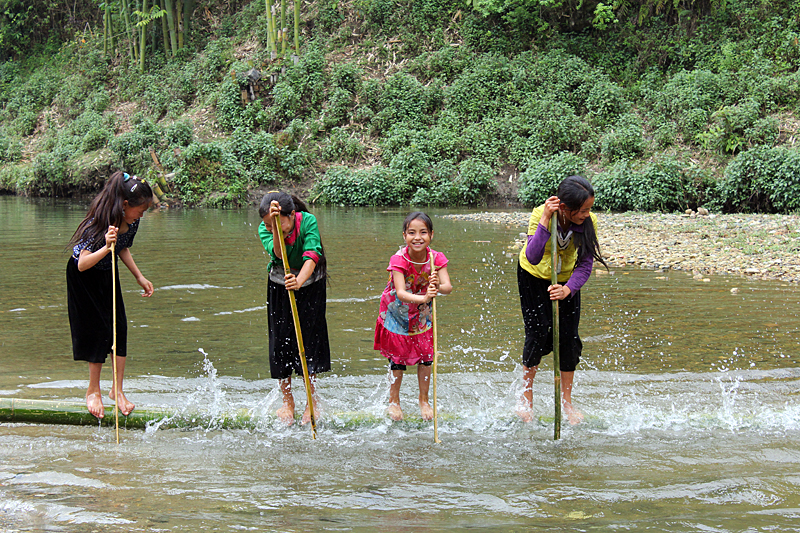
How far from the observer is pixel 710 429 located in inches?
184

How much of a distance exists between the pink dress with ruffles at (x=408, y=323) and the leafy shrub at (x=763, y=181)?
596 inches

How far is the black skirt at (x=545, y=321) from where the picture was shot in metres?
4.89

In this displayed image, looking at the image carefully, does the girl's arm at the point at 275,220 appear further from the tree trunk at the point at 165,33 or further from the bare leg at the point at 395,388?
the tree trunk at the point at 165,33

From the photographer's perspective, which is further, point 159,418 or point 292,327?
point 292,327

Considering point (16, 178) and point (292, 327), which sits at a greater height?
point (16, 178)

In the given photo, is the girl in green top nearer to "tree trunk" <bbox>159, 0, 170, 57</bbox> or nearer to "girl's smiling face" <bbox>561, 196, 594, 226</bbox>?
"girl's smiling face" <bbox>561, 196, 594, 226</bbox>

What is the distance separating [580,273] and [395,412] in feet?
5.15

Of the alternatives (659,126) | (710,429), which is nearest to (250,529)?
(710,429)

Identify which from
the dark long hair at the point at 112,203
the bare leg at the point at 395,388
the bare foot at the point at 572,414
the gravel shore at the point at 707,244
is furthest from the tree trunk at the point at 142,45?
the bare foot at the point at 572,414

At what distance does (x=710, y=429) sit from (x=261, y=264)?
8.63 metres

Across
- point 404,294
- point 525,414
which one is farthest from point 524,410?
point 404,294

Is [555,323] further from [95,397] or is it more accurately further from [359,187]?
[359,187]

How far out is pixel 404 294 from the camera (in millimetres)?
4742

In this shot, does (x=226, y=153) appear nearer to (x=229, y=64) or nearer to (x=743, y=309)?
(x=229, y=64)
